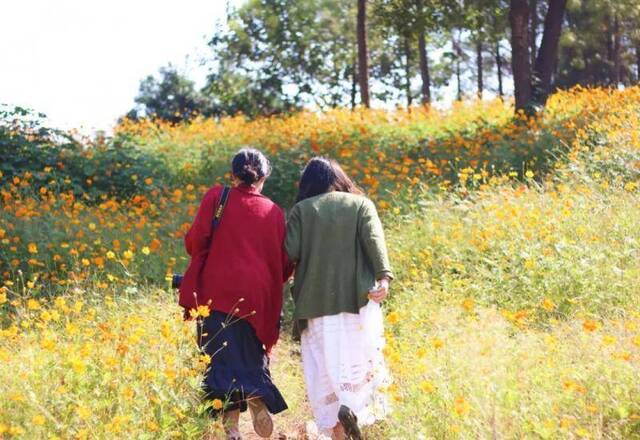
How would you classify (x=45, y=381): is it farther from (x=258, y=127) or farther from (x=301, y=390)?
(x=258, y=127)

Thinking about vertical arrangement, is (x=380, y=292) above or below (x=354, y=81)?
below

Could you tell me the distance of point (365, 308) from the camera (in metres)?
5.08

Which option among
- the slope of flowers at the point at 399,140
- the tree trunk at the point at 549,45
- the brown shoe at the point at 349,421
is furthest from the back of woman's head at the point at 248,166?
the tree trunk at the point at 549,45

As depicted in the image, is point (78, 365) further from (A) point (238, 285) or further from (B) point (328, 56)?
(B) point (328, 56)

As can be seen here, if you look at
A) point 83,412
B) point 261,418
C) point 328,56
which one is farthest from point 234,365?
point 328,56

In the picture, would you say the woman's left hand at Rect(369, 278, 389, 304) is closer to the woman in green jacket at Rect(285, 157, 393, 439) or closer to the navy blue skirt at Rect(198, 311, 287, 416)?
the woman in green jacket at Rect(285, 157, 393, 439)

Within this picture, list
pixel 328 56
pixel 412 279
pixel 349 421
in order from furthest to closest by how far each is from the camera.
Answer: pixel 328 56
pixel 412 279
pixel 349 421

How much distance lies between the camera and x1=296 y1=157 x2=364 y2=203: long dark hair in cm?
521

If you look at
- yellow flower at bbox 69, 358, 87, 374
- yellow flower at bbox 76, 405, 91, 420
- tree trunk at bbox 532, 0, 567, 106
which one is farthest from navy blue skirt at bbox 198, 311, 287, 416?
tree trunk at bbox 532, 0, 567, 106

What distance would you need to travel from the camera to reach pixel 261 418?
513 centimetres

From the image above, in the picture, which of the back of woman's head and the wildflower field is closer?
the wildflower field

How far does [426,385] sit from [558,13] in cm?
1194

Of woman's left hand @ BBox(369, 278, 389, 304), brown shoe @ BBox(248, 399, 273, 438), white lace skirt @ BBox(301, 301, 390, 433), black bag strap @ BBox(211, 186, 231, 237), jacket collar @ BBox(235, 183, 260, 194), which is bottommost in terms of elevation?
brown shoe @ BBox(248, 399, 273, 438)

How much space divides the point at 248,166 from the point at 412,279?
2.97 meters
